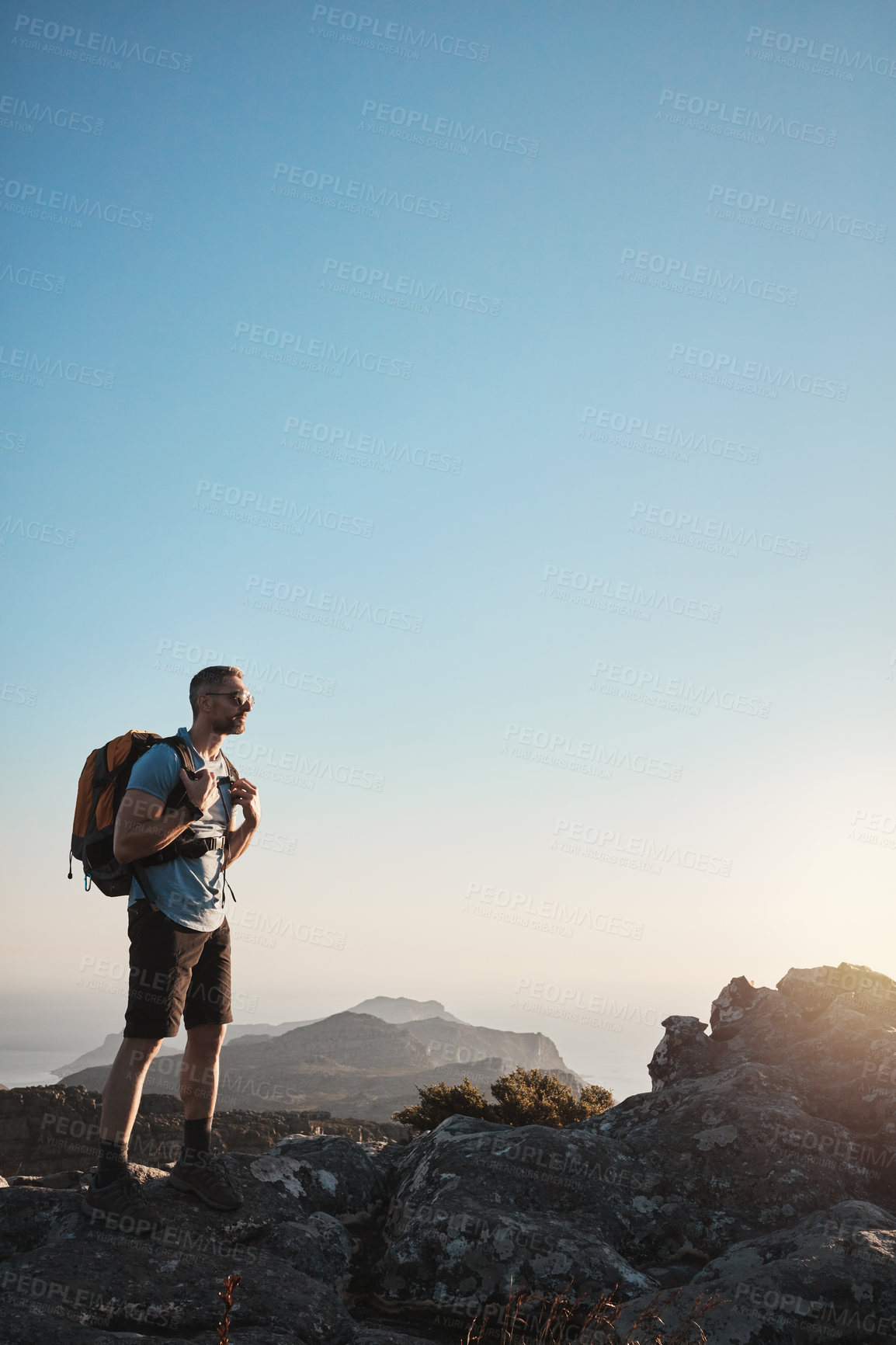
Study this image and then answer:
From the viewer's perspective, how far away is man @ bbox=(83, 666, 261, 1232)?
170 inches

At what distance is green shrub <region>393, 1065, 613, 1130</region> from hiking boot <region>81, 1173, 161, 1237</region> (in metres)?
7.58

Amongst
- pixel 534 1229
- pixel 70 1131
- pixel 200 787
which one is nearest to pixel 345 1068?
pixel 70 1131

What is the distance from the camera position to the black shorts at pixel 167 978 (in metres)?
4.35

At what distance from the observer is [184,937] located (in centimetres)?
459

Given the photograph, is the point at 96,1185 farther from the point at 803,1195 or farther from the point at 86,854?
the point at 803,1195

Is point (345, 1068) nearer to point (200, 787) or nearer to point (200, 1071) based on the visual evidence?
point (200, 1071)

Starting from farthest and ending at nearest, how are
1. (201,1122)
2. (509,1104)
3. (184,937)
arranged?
(509,1104)
(201,1122)
(184,937)

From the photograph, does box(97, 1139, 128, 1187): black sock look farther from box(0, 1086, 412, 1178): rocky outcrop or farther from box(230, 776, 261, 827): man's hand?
box(0, 1086, 412, 1178): rocky outcrop

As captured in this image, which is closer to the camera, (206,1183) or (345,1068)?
(206,1183)

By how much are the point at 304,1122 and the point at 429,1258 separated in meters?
23.0

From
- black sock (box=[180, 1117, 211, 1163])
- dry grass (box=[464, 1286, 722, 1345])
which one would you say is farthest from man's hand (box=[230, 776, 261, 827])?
dry grass (box=[464, 1286, 722, 1345])

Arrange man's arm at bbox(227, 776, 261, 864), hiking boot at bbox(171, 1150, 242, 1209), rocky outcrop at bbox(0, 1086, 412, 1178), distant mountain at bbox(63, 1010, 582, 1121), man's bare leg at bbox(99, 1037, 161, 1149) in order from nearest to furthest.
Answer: man's bare leg at bbox(99, 1037, 161, 1149) → hiking boot at bbox(171, 1150, 242, 1209) → man's arm at bbox(227, 776, 261, 864) → rocky outcrop at bbox(0, 1086, 412, 1178) → distant mountain at bbox(63, 1010, 582, 1121)

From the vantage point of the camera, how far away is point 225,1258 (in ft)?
14.4

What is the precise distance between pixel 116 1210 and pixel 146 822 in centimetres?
215
